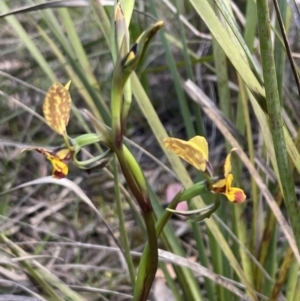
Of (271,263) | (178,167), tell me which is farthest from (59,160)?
(271,263)

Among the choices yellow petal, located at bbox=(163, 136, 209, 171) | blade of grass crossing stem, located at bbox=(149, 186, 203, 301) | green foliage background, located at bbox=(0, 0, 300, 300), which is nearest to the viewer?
yellow petal, located at bbox=(163, 136, 209, 171)

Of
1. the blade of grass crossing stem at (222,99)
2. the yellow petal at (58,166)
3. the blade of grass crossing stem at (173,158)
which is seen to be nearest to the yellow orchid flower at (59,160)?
the yellow petal at (58,166)

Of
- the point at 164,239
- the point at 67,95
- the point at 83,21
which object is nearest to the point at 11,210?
the point at 164,239

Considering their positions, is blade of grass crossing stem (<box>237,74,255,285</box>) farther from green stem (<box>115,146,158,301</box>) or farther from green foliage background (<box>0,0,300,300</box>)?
green stem (<box>115,146,158,301</box>)

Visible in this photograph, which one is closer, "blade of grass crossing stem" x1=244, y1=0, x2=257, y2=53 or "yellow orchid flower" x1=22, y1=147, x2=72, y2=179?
"yellow orchid flower" x1=22, y1=147, x2=72, y2=179

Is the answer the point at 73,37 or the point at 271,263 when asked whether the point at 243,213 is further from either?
the point at 73,37

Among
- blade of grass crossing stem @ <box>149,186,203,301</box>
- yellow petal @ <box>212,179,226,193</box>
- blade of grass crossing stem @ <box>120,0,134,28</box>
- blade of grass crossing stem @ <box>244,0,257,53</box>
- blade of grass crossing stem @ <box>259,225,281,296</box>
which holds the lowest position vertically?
blade of grass crossing stem @ <box>259,225,281,296</box>

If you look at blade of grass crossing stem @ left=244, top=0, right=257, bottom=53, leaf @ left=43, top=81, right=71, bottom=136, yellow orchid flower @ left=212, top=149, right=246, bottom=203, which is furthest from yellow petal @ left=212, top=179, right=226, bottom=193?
blade of grass crossing stem @ left=244, top=0, right=257, bottom=53

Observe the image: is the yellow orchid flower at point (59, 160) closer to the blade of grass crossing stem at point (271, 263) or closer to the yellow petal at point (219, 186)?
the yellow petal at point (219, 186)
